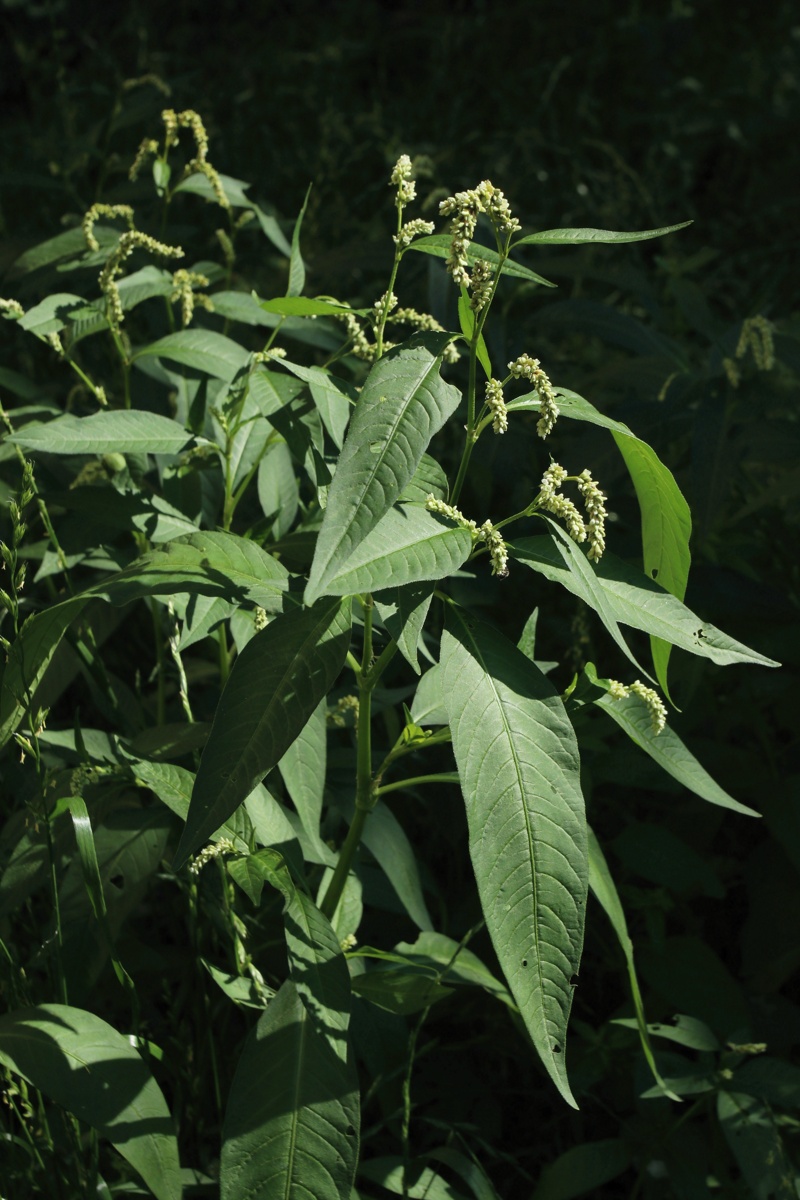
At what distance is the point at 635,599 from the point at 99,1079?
0.67 meters

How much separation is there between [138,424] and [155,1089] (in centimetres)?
67

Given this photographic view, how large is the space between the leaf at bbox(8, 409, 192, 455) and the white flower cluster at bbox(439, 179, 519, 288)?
0.43 m

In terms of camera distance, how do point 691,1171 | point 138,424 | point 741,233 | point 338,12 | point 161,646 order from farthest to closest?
point 338,12, point 741,233, point 161,646, point 691,1171, point 138,424

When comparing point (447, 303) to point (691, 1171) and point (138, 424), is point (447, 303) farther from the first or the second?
point (691, 1171)

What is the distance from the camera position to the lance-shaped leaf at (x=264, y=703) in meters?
0.96

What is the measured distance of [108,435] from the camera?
125cm

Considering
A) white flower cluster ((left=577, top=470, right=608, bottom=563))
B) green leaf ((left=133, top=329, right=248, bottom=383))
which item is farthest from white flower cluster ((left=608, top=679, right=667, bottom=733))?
green leaf ((left=133, top=329, right=248, bottom=383))

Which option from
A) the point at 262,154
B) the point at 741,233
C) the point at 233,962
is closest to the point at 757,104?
the point at 741,233

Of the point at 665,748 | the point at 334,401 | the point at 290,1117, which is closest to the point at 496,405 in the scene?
the point at 334,401

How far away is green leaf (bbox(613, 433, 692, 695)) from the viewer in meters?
1.07

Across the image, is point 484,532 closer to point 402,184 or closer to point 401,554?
point 401,554

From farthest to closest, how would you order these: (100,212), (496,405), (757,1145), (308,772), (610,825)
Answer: (610,825) < (100,212) < (757,1145) < (308,772) < (496,405)

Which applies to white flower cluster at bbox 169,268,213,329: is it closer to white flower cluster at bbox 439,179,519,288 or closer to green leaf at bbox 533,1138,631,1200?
white flower cluster at bbox 439,179,519,288

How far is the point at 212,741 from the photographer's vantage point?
3.22 ft
